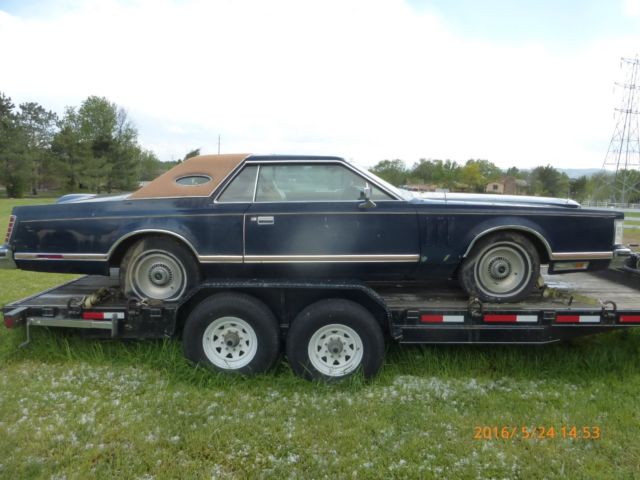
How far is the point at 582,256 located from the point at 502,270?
2.39ft

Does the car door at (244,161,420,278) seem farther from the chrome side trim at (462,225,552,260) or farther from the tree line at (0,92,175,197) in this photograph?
the tree line at (0,92,175,197)

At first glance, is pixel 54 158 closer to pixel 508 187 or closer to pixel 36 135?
pixel 36 135

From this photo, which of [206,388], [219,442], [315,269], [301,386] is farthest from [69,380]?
[315,269]

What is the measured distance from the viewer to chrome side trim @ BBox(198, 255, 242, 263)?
3.94 m

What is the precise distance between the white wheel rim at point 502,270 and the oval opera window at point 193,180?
8.48 feet

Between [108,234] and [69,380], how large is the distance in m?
1.26

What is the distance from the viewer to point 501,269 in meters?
4.04

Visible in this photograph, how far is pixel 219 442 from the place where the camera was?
288 cm

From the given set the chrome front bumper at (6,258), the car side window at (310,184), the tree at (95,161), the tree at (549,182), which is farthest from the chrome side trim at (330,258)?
the tree at (549,182)

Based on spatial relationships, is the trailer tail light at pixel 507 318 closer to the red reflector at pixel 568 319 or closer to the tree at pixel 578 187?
the red reflector at pixel 568 319

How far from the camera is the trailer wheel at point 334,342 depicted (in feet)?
11.7

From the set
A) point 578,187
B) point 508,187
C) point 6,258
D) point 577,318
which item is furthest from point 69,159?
point 578,187

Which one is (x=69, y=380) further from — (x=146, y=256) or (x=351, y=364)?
(x=351, y=364)
